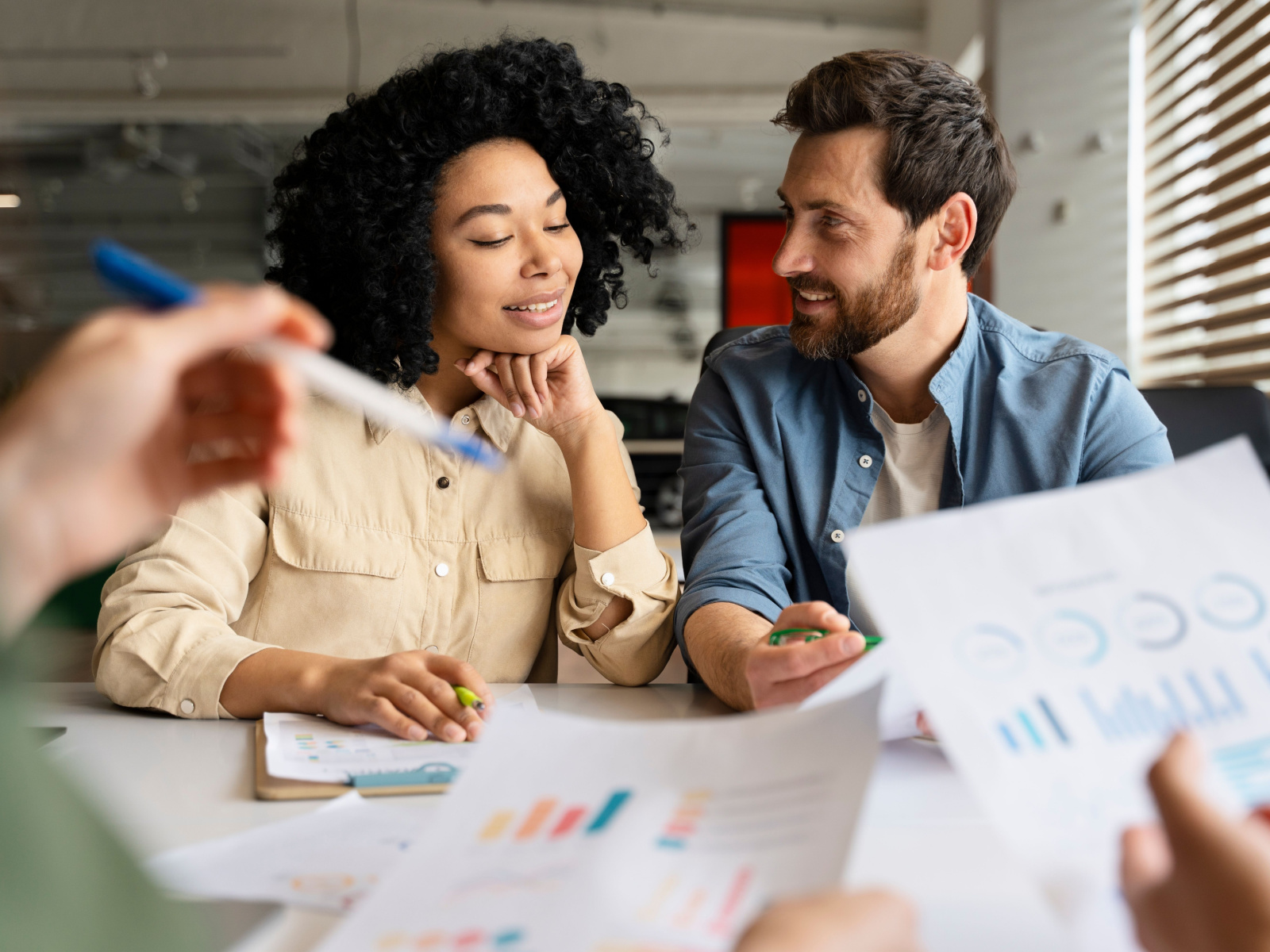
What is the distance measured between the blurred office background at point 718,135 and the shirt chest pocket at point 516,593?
1815 millimetres

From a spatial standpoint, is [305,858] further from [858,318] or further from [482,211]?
[858,318]

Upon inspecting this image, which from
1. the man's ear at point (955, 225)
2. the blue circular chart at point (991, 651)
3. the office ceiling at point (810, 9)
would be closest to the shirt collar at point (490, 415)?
the man's ear at point (955, 225)

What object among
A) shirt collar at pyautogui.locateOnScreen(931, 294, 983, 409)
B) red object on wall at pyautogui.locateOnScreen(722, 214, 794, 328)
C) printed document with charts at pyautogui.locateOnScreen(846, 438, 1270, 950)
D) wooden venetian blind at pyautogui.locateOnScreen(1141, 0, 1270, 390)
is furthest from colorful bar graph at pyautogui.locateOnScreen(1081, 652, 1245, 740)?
red object on wall at pyautogui.locateOnScreen(722, 214, 794, 328)

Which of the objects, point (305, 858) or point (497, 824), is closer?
point (497, 824)

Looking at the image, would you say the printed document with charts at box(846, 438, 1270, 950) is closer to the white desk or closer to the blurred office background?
the white desk

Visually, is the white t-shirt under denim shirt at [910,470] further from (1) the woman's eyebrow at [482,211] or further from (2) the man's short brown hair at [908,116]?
(1) the woman's eyebrow at [482,211]

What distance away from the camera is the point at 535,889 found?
48 centimetres

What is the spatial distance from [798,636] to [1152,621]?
41 centimetres

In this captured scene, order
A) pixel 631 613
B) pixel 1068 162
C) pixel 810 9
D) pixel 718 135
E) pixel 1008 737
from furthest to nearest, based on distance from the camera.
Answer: pixel 718 135
pixel 810 9
pixel 1068 162
pixel 631 613
pixel 1008 737

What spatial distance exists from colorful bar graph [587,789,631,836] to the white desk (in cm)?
12

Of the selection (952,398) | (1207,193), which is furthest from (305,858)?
(1207,193)

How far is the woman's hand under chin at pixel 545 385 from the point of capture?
1380mm

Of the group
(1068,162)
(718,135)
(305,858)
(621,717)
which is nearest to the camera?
(305,858)

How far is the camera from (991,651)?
20.7 inches
